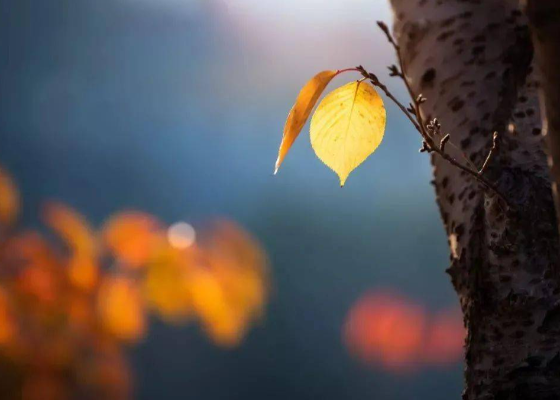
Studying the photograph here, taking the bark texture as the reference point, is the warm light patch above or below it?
above

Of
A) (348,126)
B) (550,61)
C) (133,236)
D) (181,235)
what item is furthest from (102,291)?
(550,61)

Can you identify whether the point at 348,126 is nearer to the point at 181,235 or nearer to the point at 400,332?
the point at 181,235

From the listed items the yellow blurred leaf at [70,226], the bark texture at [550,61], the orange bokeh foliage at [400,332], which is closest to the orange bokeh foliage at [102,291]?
the yellow blurred leaf at [70,226]

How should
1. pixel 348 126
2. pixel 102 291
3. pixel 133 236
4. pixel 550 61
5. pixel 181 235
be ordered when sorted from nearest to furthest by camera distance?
pixel 550 61, pixel 348 126, pixel 102 291, pixel 133 236, pixel 181 235

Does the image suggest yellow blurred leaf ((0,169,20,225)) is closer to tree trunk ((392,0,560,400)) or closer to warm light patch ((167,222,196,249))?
warm light patch ((167,222,196,249))

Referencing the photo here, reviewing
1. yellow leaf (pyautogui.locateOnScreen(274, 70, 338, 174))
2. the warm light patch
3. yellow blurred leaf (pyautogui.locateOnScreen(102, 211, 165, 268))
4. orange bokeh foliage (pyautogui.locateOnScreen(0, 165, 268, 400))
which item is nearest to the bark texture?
yellow leaf (pyautogui.locateOnScreen(274, 70, 338, 174))

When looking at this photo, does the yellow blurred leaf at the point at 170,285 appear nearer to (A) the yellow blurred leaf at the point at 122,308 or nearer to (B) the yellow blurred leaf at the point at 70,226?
(A) the yellow blurred leaf at the point at 122,308
